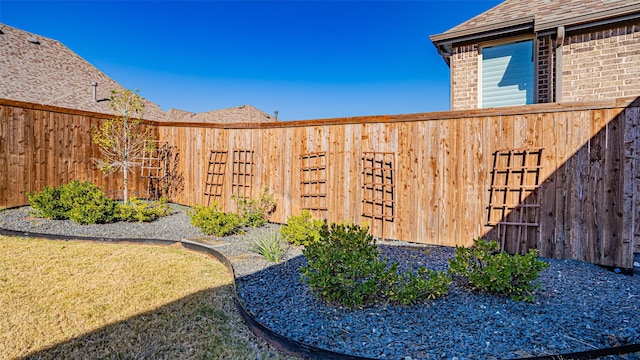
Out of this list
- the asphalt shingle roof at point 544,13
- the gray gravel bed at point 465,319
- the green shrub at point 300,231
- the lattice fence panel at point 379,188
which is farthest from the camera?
the asphalt shingle roof at point 544,13

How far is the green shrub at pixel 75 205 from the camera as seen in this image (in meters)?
6.61

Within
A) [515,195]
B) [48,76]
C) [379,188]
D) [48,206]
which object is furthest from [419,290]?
[48,76]

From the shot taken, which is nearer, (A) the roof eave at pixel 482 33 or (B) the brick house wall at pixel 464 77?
(A) the roof eave at pixel 482 33

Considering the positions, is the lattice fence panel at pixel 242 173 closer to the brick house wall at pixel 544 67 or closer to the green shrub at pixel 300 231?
the green shrub at pixel 300 231

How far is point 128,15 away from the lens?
Answer: 1194 centimetres

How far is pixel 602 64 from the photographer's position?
21.7 ft

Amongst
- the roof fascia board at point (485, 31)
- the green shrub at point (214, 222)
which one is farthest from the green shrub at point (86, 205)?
the roof fascia board at point (485, 31)

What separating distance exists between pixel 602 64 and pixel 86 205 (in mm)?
9961

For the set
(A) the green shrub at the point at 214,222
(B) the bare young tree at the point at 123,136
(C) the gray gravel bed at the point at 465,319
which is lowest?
(C) the gray gravel bed at the point at 465,319

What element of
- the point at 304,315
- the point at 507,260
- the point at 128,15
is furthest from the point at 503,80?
the point at 128,15

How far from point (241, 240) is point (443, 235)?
3231 mm

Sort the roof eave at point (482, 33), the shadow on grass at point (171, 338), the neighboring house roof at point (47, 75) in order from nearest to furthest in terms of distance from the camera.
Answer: the shadow on grass at point (171, 338)
the roof eave at point (482, 33)
the neighboring house roof at point (47, 75)

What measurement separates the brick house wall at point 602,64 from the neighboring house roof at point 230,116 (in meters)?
11.7

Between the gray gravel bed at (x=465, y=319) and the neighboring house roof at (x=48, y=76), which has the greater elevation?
the neighboring house roof at (x=48, y=76)
